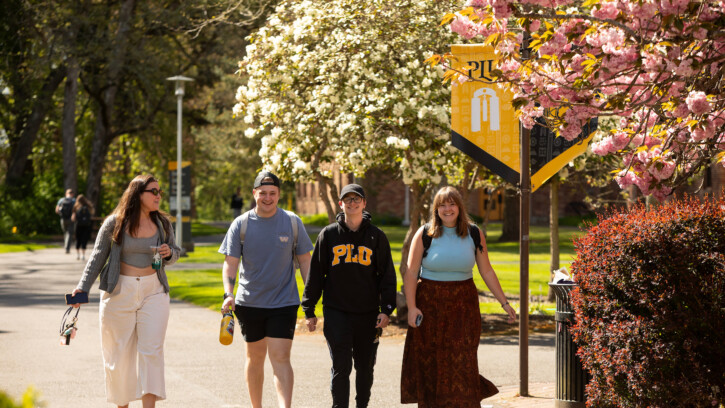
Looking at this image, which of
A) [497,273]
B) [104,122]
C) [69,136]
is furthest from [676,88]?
[69,136]

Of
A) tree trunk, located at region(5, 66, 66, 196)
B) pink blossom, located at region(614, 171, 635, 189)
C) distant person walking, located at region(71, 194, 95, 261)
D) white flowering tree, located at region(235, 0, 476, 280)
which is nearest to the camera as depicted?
pink blossom, located at region(614, 171, 635, 189)

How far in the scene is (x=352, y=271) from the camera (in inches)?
279

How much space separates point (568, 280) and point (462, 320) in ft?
4.31

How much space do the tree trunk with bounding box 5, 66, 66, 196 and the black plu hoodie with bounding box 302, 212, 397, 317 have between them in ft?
103

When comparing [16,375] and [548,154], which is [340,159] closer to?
[548,154]

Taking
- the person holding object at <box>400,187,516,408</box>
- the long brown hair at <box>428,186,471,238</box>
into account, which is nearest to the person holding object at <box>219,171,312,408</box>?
the person holding object at <box>400,187,516,408</box>

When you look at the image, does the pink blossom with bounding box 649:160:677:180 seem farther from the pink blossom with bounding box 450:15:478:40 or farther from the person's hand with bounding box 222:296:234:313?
the person's hand with bounding box 222:296:234:313

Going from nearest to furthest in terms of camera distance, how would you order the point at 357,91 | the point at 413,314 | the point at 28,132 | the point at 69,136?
1. the point at 413,314
2. the point at 357,91
3. the point at 69,136
4. the point at 28,132

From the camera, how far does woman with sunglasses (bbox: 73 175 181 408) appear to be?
282 inches

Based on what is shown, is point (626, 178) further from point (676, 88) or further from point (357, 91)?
point (357, 91)

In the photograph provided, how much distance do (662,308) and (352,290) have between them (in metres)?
2.03

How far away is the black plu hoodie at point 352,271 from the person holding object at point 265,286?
0.67 ft

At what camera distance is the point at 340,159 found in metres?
13.3

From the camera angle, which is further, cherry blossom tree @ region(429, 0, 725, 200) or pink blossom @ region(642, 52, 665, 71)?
pink blossom @ region(642, 52, 665, 71)
